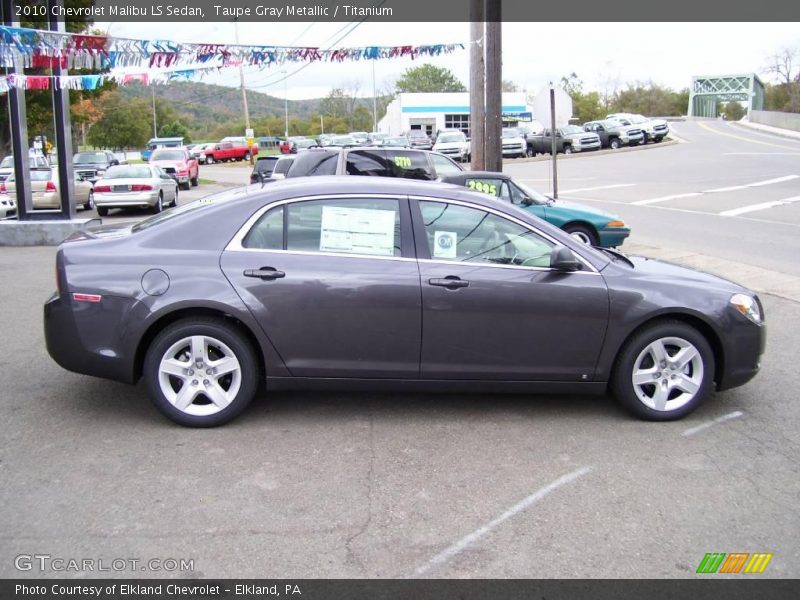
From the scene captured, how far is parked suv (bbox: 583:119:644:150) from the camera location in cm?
4581

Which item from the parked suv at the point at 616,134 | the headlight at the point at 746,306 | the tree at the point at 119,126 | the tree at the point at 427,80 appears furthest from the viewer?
the tree at the point at 427,80

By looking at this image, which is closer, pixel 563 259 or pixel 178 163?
pixel 563 259

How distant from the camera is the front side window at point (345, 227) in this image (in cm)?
517

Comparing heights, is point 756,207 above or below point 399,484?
above

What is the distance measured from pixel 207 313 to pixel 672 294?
3.10 metres

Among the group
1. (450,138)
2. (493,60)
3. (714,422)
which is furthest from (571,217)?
(450,138)

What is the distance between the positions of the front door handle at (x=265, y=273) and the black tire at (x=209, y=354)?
0.37m

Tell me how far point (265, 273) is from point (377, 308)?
29.9 inches

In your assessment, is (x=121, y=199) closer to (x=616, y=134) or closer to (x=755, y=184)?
(x=755, y=184)

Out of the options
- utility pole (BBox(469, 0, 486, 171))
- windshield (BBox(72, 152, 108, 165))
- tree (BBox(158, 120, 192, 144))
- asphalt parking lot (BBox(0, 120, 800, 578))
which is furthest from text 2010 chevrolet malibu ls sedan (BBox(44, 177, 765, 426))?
tree (BBox(158, 120, 192, 144))

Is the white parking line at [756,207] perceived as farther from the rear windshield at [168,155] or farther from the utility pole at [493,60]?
the rear windshield at [168,155]

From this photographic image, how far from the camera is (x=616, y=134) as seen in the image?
150 ft

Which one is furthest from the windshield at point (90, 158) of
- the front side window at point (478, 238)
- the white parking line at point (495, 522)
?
the white parking line at point (495, 522)

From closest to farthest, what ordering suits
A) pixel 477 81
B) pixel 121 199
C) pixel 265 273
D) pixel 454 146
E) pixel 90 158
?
pixel 265 273
pixel 477 81
pixel 121 199
pixel 90 158
pixel 454 146
